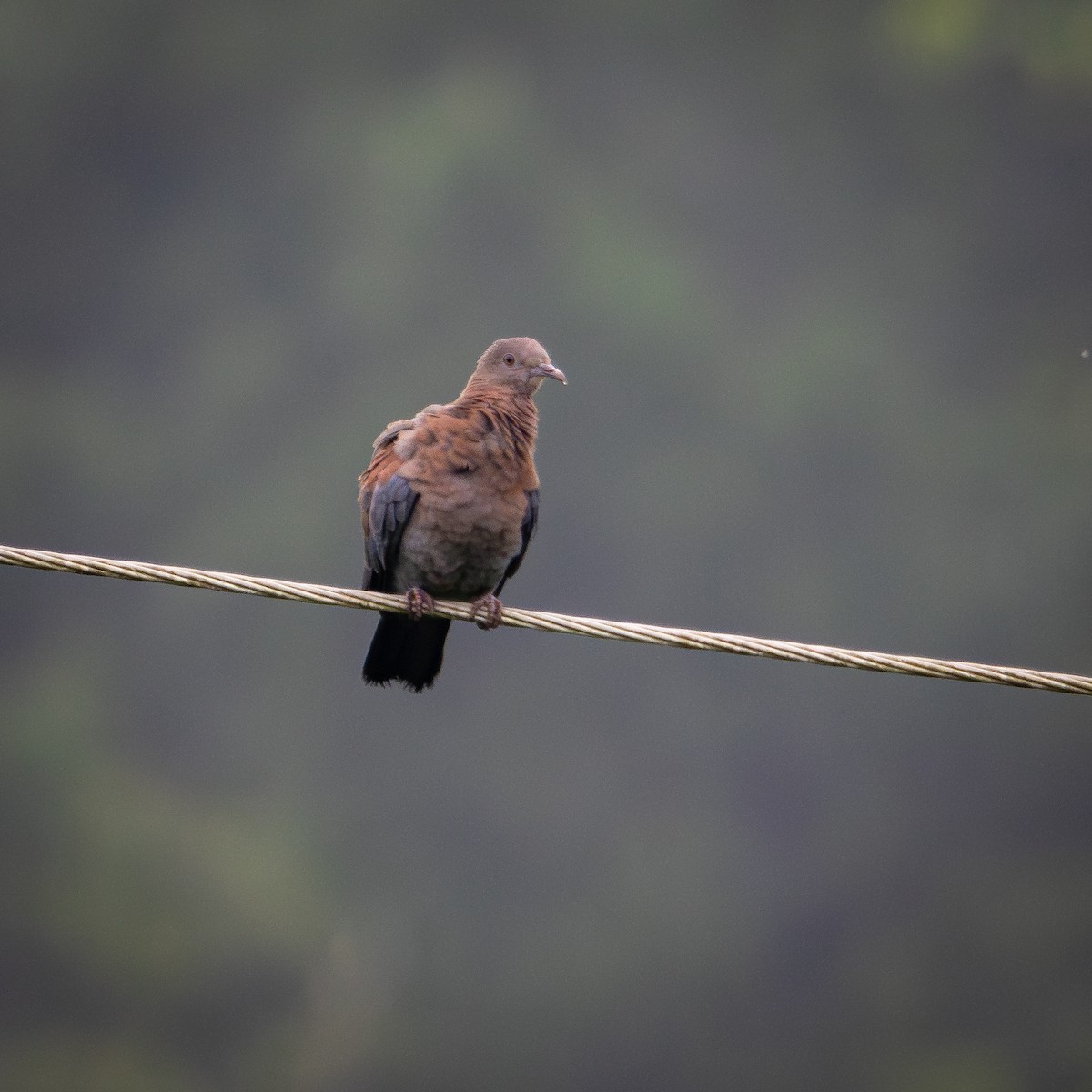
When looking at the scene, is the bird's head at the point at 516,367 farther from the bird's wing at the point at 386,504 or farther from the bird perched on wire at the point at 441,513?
the bird's wing at the point at 386,504

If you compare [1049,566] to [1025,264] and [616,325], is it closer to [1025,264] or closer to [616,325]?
[616,325]

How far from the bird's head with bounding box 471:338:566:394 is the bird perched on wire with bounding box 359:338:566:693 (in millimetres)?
144

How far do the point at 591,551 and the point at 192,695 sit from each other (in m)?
6.39

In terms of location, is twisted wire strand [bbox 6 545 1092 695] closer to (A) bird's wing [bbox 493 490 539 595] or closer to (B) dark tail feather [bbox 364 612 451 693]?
(B) dark tail feather [bbox 364 612 451 693]

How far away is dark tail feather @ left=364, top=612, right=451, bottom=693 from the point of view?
21.5 feet

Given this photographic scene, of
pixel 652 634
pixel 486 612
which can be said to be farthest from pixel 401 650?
pixel 652 634

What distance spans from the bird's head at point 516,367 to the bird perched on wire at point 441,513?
0.47 ft

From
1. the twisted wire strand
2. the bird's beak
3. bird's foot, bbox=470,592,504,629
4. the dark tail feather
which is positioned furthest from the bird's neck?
the twisted wire strand

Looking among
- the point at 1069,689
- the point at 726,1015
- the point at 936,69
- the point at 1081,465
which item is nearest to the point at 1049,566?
the point at 1081,465

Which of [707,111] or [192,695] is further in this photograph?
[707,111]

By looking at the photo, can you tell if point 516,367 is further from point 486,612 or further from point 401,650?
point 486,612

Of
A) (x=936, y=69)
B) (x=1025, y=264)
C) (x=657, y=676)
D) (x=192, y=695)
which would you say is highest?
(x=936, y=69)

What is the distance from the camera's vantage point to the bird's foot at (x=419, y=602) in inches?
234

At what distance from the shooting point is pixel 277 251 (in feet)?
116
